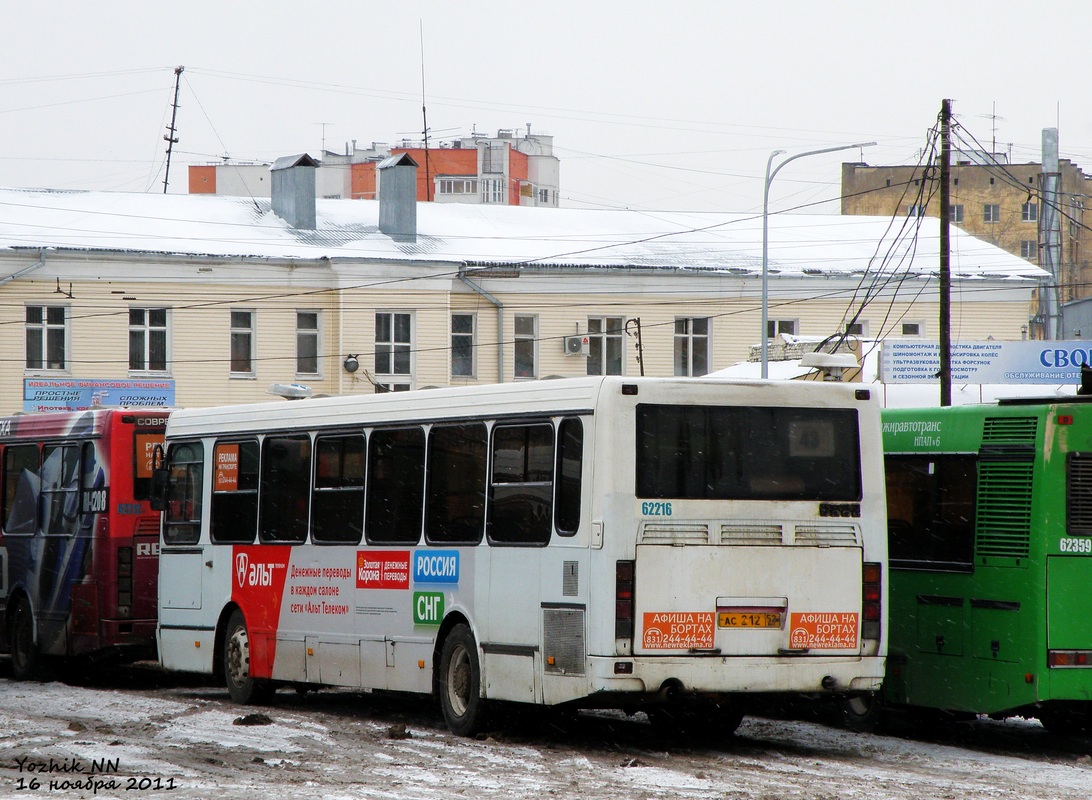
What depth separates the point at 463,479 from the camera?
1235 centimetres

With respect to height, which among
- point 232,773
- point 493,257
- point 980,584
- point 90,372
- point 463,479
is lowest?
point 232,773

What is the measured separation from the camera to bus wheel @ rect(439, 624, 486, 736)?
39.2 feet

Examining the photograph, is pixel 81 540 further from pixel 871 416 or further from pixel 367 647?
pixel 871 416

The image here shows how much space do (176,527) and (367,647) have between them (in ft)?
12.1

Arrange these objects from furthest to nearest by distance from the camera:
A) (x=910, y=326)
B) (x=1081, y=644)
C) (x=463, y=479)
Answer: (x=910, y=326) → (x=463, y=479) → (x=1081, y=644)

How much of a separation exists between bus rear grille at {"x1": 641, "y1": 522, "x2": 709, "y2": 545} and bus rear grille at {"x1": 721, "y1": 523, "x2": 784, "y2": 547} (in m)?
0.15

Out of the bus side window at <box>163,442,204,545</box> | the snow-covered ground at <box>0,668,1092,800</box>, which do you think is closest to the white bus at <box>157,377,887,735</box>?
the snow-covered ground at <box>0,668,1092,800</box>

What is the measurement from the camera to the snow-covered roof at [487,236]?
42688 mm

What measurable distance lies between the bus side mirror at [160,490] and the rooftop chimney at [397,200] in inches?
1167

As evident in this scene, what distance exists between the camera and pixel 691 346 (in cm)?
4625

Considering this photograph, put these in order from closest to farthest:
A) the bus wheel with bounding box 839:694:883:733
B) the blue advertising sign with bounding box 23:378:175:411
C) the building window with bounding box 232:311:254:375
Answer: the bus wheel with bounding box 839:694:883:733, the blue advertising sign with bounding box 23:378:175:411, the building window with bounding box 232:311:254:375

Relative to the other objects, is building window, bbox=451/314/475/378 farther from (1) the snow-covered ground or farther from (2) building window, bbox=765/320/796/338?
(1) the snow-covered ground

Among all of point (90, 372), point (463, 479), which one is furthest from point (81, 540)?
point (90, 372)

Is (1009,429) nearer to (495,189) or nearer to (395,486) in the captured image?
(395,486)
